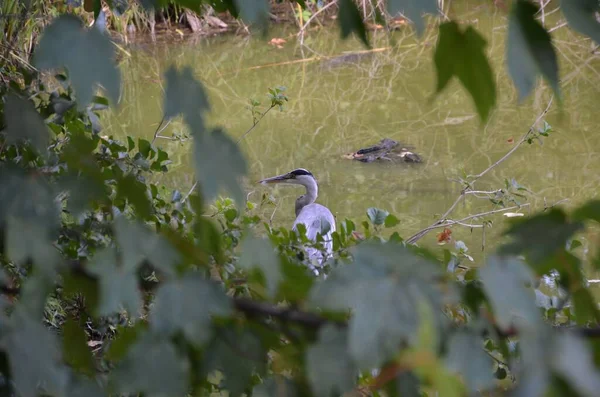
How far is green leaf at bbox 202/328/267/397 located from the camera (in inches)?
21.0

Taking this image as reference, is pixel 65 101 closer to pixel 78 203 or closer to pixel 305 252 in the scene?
pixel 305 252

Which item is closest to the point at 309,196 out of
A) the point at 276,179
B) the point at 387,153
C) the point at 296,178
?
the point at 296,178

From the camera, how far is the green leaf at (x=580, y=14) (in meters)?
0.50

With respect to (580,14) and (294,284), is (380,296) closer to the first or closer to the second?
(294,284)

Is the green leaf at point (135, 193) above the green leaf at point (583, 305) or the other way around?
above

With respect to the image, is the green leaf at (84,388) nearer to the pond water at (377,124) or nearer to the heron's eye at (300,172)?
the pond water at (377,124)

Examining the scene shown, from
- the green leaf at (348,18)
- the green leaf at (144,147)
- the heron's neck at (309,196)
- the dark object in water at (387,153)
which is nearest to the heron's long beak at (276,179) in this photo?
the heron's neck at (309,196)

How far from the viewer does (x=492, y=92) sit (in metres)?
0.53

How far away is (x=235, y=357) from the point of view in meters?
0.54

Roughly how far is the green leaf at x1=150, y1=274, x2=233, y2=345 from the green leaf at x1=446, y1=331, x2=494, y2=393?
138 millimetres

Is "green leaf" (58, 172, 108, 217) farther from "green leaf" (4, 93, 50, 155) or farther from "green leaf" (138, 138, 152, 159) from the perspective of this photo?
"green leaf" (138, 138, 152, 159)

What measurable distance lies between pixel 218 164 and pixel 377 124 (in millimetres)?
5671

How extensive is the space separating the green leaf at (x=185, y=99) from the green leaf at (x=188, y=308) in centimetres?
10

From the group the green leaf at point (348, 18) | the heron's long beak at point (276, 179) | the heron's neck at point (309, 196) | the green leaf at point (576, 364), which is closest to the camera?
the green leaf at point (576, 364)
